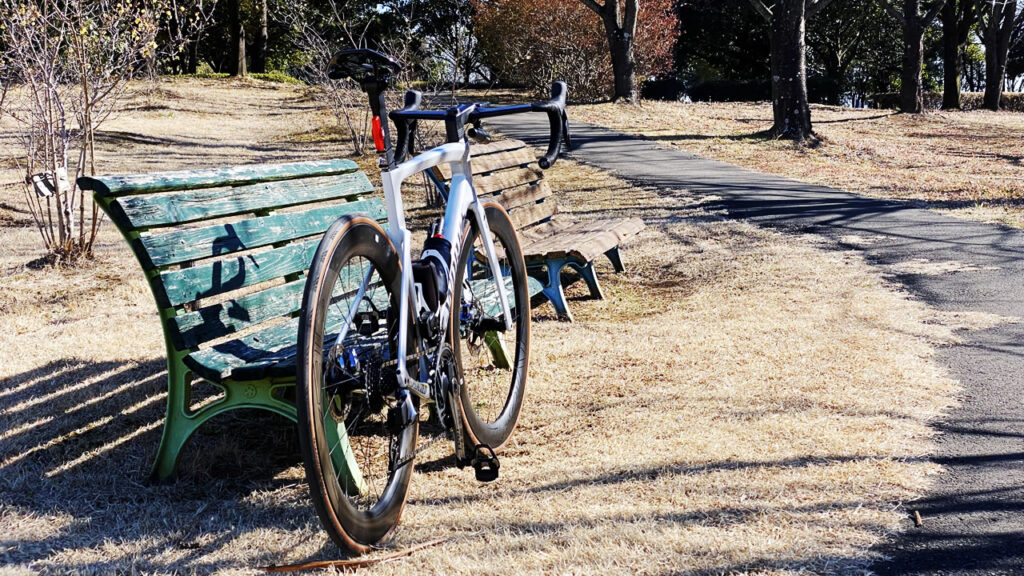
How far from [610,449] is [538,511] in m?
0.64

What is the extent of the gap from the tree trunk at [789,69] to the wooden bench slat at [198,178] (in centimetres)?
1266

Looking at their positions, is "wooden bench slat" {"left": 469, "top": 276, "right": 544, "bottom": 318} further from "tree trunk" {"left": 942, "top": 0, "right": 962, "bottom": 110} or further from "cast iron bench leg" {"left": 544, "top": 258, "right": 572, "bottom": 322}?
"tree trunk" {"left": 942, "top": 0, "right": 962, "bottom": 110}

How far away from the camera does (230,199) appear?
3.90 meters

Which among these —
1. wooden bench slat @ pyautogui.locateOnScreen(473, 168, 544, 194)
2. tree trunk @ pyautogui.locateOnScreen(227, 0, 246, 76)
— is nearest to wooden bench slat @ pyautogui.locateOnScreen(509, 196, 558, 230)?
wooden bench slat @ pyautogui.locateOnScreen(473, 168, 544, 194)

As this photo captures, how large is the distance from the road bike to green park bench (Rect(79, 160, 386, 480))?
29 centimetres

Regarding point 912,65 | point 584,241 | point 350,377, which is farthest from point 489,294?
point 912,65

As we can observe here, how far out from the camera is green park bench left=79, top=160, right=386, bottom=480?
11.1 feet

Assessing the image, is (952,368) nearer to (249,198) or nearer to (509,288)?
(509,288)

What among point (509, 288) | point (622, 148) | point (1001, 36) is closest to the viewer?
point (509, 288)

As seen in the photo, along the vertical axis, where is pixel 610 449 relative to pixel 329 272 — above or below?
below

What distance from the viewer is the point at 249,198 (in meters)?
3.98

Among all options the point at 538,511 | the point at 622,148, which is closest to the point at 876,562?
the point at 538,511

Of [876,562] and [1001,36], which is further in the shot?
[1001,36]

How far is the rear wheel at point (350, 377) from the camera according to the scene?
2648mm
